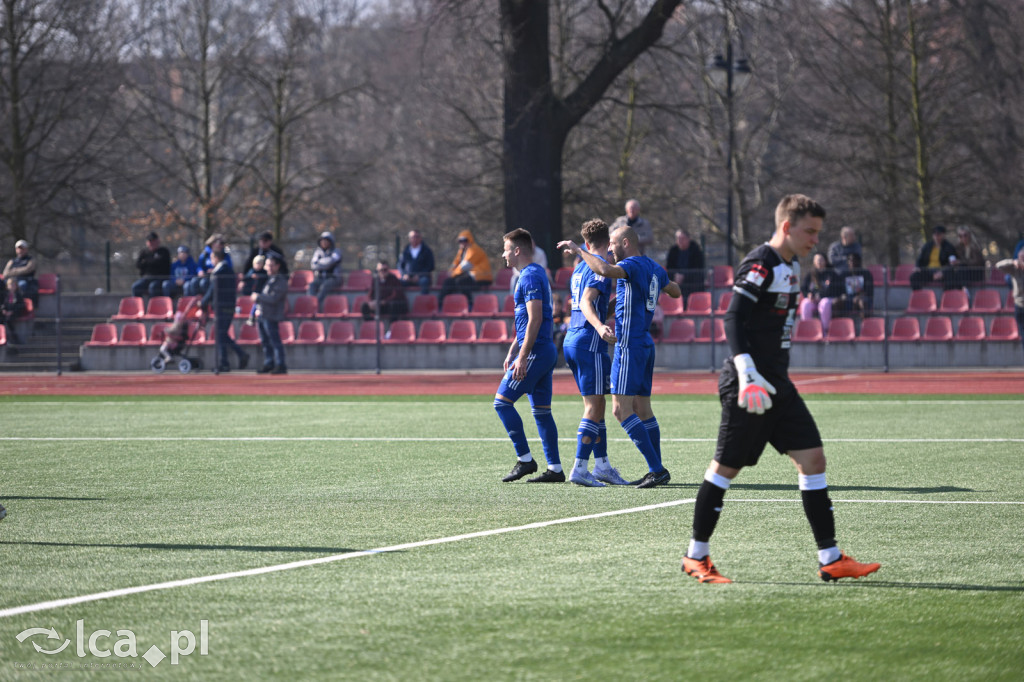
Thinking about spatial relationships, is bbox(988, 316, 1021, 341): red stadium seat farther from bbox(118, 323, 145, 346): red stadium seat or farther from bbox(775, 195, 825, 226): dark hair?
bbox(775, 195, 825, 226): dark hair

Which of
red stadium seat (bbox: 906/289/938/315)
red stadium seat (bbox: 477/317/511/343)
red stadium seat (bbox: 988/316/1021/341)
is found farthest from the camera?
red stadium seat (bbox: 477/317/511/343)

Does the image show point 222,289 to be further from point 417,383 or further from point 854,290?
point 854,290

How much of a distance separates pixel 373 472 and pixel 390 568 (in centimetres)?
422

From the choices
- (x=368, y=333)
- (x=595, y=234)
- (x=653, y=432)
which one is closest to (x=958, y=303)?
(x=368, y=333)

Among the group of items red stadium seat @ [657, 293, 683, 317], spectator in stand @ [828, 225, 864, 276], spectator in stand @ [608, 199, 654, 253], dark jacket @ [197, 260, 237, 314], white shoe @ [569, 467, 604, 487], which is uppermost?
spectator in stand @ [608, 199, 654, 253]

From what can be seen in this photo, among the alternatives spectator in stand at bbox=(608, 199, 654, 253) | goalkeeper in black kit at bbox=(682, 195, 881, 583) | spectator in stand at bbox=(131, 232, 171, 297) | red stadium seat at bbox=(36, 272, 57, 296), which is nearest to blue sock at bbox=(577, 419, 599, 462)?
goalkeeper in black kit at bbox=(682, 195, 881, 583)

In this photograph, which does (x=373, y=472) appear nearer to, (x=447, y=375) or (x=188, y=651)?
(x=188, y=651)

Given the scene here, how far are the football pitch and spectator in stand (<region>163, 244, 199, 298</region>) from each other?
1643 centimetres

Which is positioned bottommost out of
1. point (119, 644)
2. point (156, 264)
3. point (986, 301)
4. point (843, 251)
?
point (119, 644)

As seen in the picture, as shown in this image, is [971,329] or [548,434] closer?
[548,434]

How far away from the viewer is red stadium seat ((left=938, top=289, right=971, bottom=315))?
24.7 metres

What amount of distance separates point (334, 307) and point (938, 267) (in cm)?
1262

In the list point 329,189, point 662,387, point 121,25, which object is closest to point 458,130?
point 329,189

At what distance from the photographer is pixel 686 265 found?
25.5m
